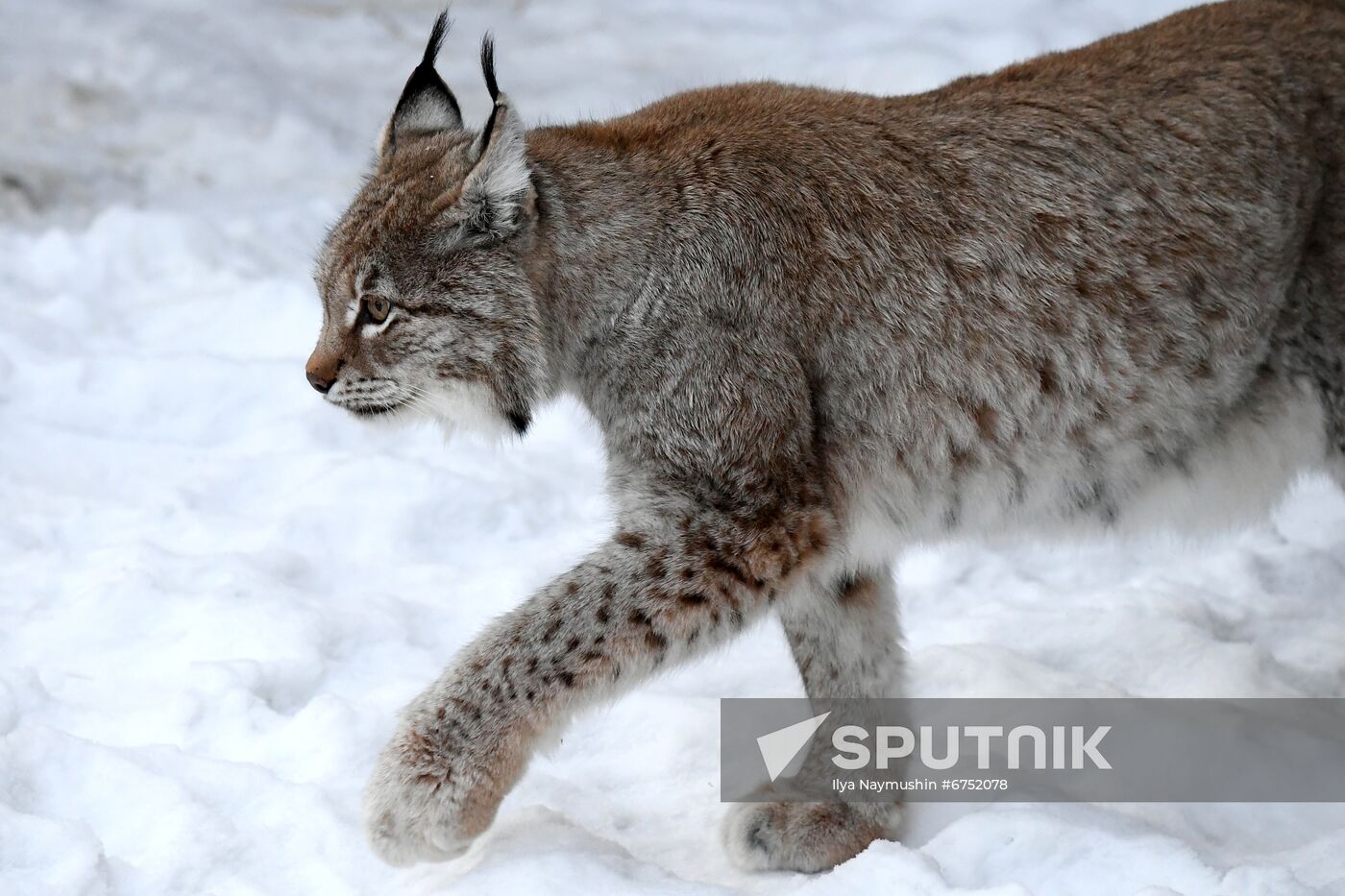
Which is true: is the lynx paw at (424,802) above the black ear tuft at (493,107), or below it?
below

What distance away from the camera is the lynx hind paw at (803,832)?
3938mm

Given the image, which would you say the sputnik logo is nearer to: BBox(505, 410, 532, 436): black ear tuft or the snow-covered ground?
the snow-covered ground

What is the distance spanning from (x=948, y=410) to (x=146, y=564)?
8.71 ft

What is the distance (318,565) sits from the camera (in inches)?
205

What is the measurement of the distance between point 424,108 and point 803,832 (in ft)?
6.99

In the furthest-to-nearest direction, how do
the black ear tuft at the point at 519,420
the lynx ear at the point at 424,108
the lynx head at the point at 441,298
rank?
1. the lynx ear at the point at 424,108
2. the black ear tuft at the point at 519,420
3. the lynx head at the point at 441,298

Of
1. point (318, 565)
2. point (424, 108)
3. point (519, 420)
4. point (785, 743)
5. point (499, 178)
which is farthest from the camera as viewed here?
point (318, 565)

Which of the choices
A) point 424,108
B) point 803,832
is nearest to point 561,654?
point 803,832

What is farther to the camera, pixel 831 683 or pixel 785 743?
pixel 785 743

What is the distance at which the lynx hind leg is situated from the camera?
13.0 ft

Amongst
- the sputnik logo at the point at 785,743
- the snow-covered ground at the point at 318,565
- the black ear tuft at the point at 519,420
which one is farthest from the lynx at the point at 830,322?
the snow-covered ground at the point at 318,565

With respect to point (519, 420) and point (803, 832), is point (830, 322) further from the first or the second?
point (803, 832)

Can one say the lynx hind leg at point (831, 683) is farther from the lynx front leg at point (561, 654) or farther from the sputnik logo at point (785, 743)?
the lynx front leg at point (561, 654)

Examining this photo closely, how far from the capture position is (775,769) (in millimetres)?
4344
